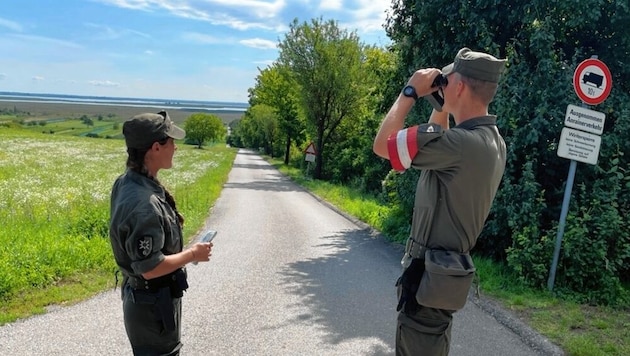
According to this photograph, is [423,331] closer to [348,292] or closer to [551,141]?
[348,292]

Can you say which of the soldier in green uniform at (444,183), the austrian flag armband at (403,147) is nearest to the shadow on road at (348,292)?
the soldier in green uniform at (444,183)

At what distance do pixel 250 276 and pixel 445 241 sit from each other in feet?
17.3

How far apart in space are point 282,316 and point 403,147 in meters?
3.73

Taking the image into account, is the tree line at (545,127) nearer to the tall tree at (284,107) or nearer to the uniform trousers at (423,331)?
the uniform trousers at (423,331)

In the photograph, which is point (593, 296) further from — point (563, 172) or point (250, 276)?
point (250, 276)

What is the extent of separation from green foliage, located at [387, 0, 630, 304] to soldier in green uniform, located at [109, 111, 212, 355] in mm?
5397

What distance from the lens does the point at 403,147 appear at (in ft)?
7.88

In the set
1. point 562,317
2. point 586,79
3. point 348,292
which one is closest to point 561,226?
point 562,317

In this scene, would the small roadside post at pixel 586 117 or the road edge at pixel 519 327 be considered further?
the small roadside post at pixel 586 117

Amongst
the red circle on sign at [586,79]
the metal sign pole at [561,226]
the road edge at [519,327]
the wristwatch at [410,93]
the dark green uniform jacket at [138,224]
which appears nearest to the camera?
the dark green uniform jacket at [138,224]

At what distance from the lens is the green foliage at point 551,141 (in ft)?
21.0

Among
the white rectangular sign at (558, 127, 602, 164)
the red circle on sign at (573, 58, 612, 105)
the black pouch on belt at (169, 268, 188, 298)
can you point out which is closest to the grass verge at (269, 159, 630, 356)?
the white rectangular sign at (558, 127, 602, 164)

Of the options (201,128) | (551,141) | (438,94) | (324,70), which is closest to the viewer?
(438,94)

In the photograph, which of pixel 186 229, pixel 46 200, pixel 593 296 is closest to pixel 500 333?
pixel 593 296
